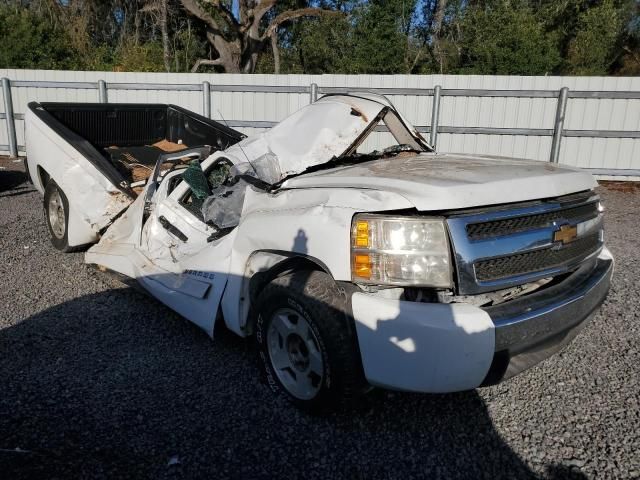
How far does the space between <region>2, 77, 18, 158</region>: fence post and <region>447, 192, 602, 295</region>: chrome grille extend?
41.6 feet

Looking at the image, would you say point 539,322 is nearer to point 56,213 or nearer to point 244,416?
point 244,416

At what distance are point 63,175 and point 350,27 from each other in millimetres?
21897

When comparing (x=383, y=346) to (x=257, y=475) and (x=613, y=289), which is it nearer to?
(x=257, y=475)

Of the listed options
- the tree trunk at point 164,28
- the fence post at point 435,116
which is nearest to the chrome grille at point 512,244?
the fence post at point 435,116

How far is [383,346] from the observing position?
2.46 meters

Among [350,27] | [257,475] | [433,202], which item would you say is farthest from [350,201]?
[350,27]

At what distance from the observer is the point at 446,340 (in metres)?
2.35

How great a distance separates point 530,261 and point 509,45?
67.5 ft

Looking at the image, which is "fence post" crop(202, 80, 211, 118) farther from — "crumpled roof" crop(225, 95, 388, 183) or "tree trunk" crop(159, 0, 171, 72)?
"tree trunk" crop(159, 0, 171, 72)

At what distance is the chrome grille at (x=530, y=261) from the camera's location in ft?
8.26

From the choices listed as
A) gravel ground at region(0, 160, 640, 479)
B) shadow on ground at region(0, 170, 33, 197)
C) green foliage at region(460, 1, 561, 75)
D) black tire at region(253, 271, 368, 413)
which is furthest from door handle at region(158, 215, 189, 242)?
green foliage at region(460, 1, 561, 75)

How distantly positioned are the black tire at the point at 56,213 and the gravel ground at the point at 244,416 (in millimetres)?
1503

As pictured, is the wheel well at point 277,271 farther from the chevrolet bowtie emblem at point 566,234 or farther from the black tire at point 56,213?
the black tire at point 56,213

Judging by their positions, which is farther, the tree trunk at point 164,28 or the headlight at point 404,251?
the tree trunk at point 164,28
